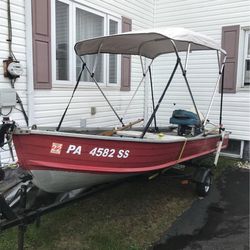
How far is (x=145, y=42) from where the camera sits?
555cm

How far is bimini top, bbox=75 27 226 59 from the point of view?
14.2ft

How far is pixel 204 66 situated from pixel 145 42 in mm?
3262

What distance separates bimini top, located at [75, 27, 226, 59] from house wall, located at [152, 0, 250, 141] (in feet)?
7.66

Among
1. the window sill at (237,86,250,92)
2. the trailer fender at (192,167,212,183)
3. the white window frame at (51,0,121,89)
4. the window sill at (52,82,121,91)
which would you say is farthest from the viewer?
the window sill at (237,86,250,92)

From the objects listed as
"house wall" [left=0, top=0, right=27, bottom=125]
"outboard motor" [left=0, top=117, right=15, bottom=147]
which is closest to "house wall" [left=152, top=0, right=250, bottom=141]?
"house wall" [left=0, top=0, right=27, bottom=125]

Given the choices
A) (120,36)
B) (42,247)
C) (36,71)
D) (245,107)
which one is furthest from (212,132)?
(42,247)

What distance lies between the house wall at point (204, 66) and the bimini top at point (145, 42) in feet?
7.66

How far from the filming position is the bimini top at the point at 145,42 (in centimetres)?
434

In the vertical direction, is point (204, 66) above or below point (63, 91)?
above

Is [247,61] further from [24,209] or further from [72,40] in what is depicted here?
[24,209]

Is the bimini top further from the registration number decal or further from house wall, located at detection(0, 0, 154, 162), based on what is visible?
the registration number decal

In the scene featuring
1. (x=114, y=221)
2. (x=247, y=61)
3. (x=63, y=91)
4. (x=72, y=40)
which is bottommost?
(x=114, y=221)

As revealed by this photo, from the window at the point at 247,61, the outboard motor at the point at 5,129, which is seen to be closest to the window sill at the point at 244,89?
the window at the point at 247,61

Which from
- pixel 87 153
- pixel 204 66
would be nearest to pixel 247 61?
pixel 204 66
